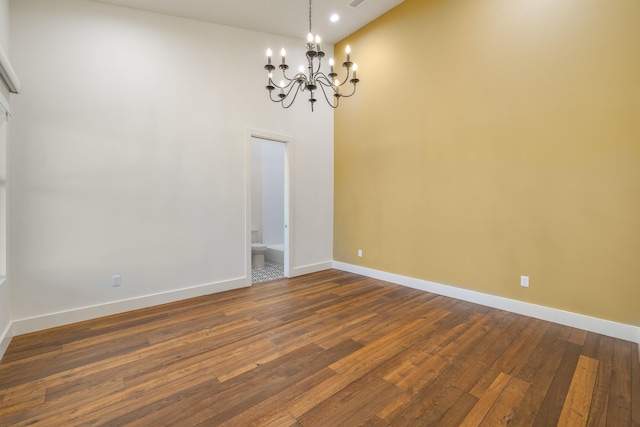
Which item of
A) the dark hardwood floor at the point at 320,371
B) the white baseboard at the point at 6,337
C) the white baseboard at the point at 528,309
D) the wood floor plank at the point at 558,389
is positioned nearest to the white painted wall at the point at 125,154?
the white baseboard at the point at 6,337

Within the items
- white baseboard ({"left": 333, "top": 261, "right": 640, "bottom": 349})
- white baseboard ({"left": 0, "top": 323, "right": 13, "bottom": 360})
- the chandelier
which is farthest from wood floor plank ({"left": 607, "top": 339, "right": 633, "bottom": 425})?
white baseboard ({"left": 0, "top": 323, "right": 13, "bottom": 360})

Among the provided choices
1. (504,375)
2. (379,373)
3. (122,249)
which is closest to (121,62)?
(122,249)

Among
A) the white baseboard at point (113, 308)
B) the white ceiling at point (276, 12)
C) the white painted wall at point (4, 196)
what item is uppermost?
the white ceiling at point (276, 12)

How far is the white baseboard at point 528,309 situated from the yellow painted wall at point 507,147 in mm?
82

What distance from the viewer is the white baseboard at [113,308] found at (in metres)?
2.92

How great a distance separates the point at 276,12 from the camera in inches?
157

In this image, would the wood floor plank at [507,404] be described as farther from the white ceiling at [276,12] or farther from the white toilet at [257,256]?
the white ceiling at [276,12]

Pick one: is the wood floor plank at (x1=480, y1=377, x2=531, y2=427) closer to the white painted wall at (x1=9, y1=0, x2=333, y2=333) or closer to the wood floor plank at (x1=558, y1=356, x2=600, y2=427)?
the wood floor plank at (x1=558, y1=356, x2=600, y2=427)

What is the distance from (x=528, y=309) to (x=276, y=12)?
16.8ft

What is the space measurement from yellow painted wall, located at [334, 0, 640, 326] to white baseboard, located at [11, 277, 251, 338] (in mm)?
2612

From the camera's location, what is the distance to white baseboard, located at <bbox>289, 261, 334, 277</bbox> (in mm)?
4996

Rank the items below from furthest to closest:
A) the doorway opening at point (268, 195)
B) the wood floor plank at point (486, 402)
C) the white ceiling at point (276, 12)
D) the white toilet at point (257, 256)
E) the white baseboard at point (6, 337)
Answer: the doorway opening at point (268, 195) < the white toilet at point (257, 256) < the white ceiling at point (276, 12) < the white baseboard at point (6, 337) < the wood floor plank at point (486, 402)

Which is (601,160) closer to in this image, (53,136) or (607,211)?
(607,211)

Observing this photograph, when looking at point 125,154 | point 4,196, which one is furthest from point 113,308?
point 125,154
